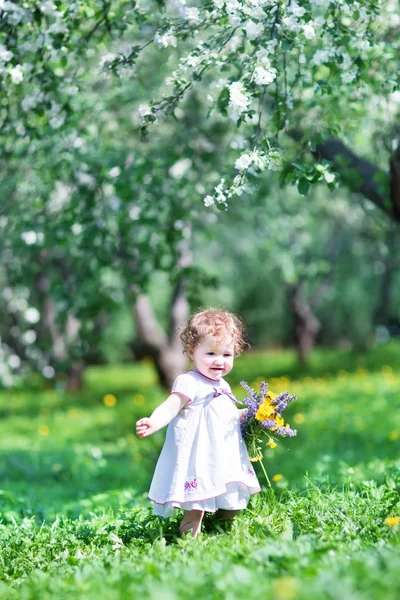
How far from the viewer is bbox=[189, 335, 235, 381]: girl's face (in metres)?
3.88

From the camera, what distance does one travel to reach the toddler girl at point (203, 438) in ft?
Result: 12.1

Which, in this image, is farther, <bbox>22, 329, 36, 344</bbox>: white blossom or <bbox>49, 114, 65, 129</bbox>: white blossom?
<bbox>22, 329, 36, 344</bbox>: white blossom

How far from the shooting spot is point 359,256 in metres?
15.5

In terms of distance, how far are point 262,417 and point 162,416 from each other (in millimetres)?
526

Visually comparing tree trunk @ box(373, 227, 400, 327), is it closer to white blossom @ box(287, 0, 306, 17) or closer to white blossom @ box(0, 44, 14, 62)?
white blossom @ box(287, 0, 306, 17)

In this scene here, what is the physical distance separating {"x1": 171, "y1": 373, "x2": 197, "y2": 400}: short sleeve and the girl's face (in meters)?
0.11

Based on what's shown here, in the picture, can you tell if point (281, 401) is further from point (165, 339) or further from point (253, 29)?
point (165, 339)

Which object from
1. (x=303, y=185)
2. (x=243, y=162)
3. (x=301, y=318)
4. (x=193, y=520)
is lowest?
(x=301, y=318)

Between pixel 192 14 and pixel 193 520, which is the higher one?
pixel 192 14

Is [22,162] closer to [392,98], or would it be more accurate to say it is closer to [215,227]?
[392,98]

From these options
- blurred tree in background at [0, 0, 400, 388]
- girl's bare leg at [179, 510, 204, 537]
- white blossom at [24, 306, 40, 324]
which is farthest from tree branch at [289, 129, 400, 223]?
white blossom at [24, 306, 40, 324]

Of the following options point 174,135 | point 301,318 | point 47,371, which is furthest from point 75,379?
point 174,135

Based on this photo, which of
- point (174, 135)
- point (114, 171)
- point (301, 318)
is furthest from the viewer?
point (301, 318)

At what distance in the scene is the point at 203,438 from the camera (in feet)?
12.3
